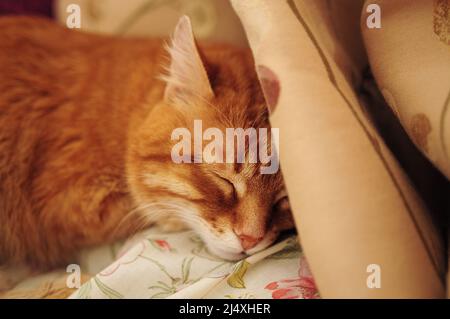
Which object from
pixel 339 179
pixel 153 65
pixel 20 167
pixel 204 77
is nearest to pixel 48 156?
pixel 20 167

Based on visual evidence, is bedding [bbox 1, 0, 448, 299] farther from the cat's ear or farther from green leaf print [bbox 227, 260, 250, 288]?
the cat's ear

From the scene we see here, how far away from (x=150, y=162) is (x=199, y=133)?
6.3 inches

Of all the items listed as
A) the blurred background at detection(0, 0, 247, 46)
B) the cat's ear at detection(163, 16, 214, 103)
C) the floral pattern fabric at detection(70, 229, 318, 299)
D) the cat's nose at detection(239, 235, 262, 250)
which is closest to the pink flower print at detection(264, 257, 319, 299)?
the floral pattern fabric at detection(70, 229, 318, 299)

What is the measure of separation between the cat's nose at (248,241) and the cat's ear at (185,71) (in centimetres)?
33

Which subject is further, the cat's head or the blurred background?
the blurred background

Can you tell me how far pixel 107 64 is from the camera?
4.01 feet

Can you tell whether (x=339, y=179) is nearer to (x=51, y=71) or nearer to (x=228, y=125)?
(x=228, y=125)

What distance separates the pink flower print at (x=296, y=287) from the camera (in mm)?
796

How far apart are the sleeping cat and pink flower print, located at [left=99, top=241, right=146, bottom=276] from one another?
12cm

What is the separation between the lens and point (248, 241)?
0.93 metres

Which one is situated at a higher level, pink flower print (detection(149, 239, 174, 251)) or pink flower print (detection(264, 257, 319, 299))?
pink flower print (detection(149, 239, 174, 251))

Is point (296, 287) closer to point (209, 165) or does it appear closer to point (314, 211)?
point (314, 211)

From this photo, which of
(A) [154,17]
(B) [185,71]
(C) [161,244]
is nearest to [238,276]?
(C) [161,244]

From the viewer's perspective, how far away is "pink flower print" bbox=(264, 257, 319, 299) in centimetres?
80
